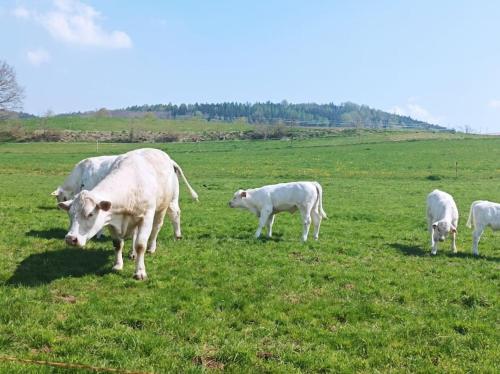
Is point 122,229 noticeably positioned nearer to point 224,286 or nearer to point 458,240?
point 224,286

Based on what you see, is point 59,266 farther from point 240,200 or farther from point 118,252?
point 240,200

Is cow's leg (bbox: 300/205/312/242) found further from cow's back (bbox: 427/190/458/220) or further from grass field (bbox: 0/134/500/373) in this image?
cow's back (bbox: 427/190/458/220)

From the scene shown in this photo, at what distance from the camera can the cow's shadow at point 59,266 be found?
9.73m

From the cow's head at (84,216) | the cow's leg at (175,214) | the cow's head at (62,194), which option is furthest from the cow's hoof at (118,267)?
the cow's head at (62,194)

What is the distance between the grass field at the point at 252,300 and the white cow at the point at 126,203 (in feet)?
2.89

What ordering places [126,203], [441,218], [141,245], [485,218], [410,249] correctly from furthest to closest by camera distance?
[441,218] → [410,249] → [485,218] → [141,245] → [126,203]

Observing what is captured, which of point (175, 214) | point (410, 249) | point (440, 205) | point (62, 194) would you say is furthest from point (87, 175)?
point (440, 205)

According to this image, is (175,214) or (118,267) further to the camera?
(175,214)

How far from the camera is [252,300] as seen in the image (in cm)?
917

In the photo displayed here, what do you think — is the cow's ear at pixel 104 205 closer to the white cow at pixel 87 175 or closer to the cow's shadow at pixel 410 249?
the white cow at pixel 87 175

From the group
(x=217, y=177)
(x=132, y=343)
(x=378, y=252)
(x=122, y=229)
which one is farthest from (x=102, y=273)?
(x=217, y=177)

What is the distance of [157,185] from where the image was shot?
11.2 meters

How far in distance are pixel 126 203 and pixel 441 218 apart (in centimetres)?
1064

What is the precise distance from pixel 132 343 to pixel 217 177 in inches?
1380
